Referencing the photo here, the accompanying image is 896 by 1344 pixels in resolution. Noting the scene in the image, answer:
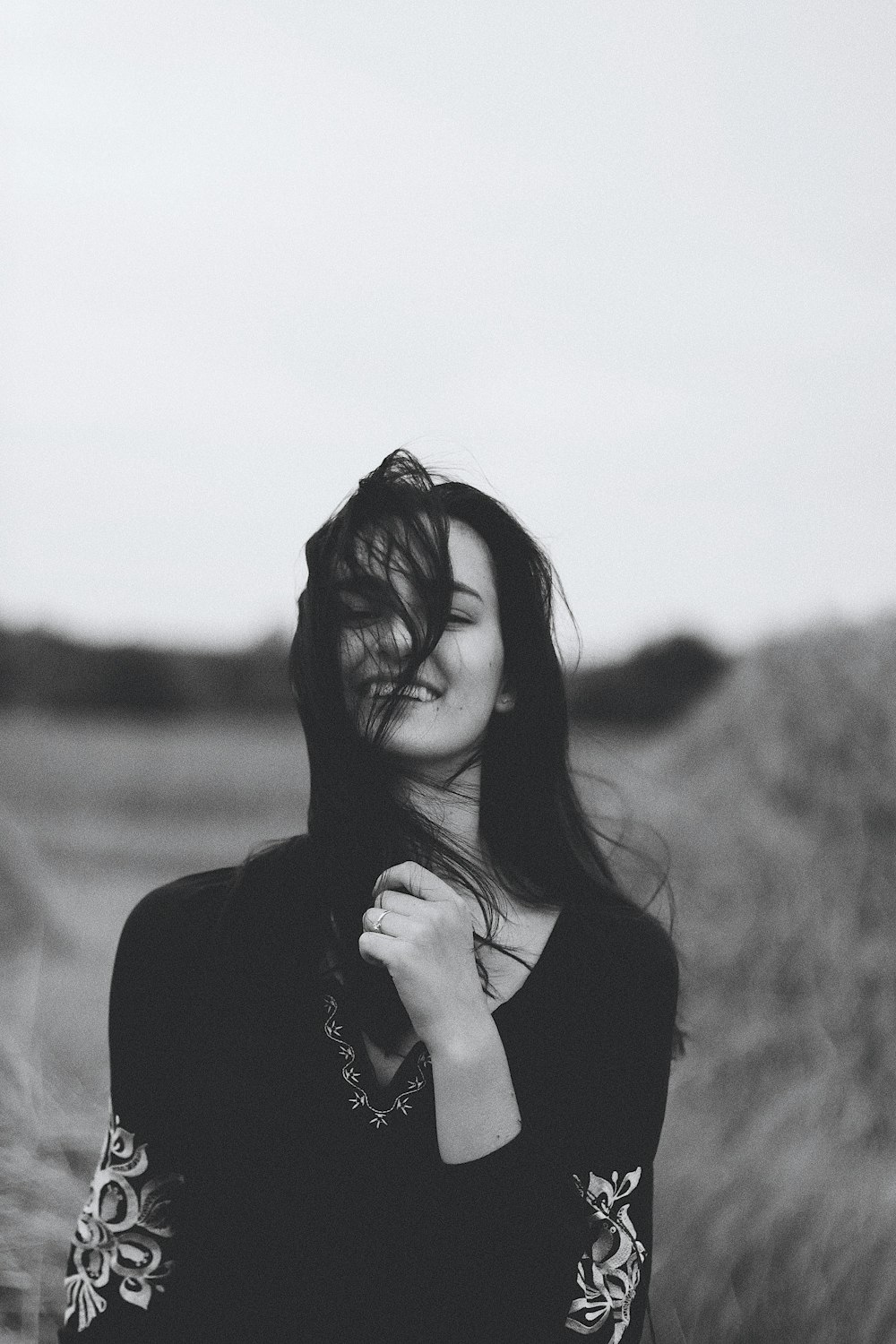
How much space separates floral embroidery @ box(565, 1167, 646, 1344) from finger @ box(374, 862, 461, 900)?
13.2 inches

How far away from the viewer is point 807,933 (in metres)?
3.13

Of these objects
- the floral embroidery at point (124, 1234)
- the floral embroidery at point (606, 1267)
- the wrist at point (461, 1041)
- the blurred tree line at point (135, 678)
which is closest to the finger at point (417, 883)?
the wrist at point (461, 1041)

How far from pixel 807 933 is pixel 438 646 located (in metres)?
2.31

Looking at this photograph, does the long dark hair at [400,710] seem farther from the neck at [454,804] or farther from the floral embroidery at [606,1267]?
the floral embroidery at [606,1267]

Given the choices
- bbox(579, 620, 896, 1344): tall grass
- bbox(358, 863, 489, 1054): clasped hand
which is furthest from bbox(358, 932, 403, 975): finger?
bbox(579, 620, 896, 1344): tall grass

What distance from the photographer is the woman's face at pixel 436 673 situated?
1.19 metres

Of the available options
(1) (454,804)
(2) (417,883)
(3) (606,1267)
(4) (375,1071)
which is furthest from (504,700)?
(3) (606,1267)

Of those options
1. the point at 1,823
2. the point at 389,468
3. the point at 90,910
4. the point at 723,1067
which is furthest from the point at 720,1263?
the point at 90,910

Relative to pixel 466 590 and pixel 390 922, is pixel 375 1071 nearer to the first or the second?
pixel 390 922

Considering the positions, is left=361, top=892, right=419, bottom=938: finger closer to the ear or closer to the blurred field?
the ear

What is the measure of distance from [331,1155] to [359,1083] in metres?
0.08

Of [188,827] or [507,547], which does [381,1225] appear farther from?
[188,827]

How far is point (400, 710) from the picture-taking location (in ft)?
3.89

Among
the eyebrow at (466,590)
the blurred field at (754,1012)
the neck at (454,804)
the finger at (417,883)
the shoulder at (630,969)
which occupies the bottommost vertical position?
the blurred field at (754,1012)
